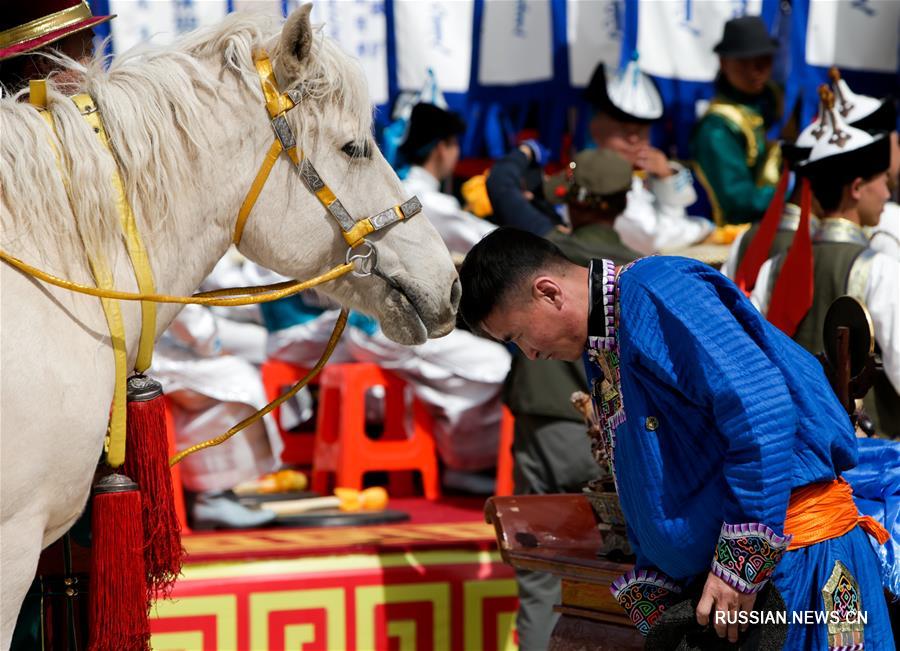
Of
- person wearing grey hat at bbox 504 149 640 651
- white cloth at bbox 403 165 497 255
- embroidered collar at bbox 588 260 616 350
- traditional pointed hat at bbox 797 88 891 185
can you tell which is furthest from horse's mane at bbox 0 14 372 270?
white cloth at bbox 403 165 497 255

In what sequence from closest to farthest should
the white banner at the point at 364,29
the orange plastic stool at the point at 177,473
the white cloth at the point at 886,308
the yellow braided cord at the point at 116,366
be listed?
the yellow braided cord at the point at 116,366
the white cloth at the point at 886,308
the orange plastic stool at the point at 177,473
the white banner at the point at 364,29

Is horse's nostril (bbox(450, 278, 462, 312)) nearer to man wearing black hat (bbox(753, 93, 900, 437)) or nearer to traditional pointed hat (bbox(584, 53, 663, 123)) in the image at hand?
man wearing black hat (bbox(753, 93, 900, 437))

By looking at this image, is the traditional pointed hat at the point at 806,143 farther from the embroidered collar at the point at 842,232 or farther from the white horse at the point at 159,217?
the white horse at the point at 159,217

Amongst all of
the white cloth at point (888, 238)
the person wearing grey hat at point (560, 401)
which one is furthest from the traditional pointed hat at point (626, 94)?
the white cloth at point (888, 238)

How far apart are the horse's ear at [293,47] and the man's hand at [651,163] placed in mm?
3963

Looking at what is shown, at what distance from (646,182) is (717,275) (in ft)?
12.9

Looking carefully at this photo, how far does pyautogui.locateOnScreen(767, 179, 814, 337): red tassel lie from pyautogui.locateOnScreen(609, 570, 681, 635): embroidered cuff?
4.46ft

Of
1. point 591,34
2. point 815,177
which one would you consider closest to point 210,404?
point 815,177

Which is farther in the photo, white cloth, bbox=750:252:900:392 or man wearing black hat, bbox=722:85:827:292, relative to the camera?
man wearing black hat, bbox=722:85:827:292

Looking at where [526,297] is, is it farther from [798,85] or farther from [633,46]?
[798,85]

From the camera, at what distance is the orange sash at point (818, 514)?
2.29 meters

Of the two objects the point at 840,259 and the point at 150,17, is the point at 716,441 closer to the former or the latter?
the point at 840,259

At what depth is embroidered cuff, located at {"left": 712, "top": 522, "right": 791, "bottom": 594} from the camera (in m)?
2.10
